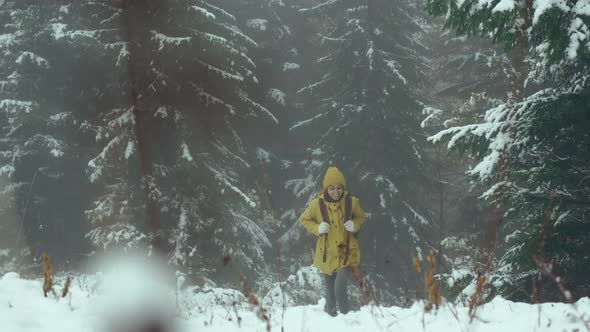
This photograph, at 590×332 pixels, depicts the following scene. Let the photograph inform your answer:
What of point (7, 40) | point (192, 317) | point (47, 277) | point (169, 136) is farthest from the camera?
point (7, 40)

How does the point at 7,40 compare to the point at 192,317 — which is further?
the point at 7,40

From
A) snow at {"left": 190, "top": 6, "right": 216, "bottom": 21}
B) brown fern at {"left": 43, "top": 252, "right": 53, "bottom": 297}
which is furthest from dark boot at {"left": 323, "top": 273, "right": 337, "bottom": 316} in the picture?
snow at {"left": 190, "top": 6, "right": 216, "bottom": 21}

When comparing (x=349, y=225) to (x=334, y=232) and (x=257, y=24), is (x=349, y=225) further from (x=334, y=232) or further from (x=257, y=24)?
(x=257, y=24)

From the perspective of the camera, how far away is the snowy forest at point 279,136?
620 cm

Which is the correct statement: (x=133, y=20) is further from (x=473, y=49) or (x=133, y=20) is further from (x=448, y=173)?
(x=448, y=173)

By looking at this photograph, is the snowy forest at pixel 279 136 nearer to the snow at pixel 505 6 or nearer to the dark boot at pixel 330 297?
the snow at pixel 505 6

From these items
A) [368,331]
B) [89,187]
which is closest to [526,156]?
[368,331]

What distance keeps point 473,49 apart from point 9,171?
59.1 ft

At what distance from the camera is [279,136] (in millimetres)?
18812

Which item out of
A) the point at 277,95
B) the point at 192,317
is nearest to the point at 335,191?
the point at 192,317

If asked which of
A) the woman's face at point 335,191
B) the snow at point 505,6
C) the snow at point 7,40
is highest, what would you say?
the snow at point 7,40

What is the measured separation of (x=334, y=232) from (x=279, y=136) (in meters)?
13.0

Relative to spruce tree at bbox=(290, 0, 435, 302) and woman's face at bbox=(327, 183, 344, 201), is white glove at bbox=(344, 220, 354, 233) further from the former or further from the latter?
spruce tree at bbox=(290, 0, 435, 302)

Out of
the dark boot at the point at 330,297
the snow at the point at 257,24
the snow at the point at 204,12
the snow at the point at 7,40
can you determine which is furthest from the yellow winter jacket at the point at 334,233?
the snow at the point at 7,40
